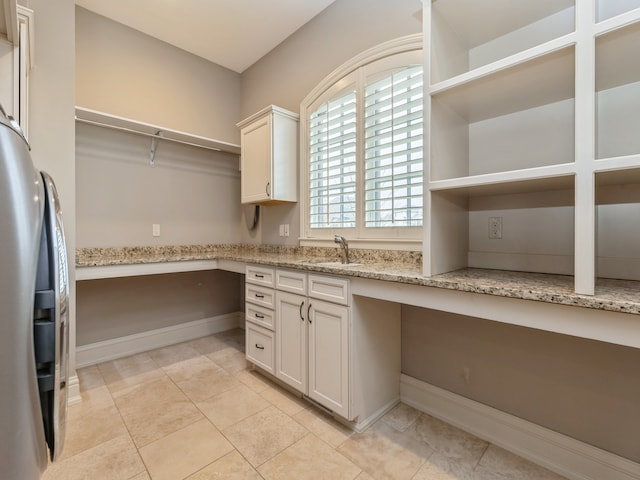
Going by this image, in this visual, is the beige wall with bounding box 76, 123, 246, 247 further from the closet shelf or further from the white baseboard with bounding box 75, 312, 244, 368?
the white baseboard with bounding box 75, 312, 244, 368

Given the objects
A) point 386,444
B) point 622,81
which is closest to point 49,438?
point 386,444

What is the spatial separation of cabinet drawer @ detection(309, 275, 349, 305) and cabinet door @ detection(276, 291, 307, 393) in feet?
0.40

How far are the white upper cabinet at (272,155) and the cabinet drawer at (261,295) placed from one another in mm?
851

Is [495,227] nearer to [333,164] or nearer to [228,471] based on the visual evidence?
[333,164]

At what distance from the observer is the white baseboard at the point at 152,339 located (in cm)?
264

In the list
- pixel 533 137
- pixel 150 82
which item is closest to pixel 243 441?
pixel 533 137

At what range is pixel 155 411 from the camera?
194 cm

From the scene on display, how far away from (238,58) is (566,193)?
3.29 metres

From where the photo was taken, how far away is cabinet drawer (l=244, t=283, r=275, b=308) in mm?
2193

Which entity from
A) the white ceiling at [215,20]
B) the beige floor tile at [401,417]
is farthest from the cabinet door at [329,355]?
the white ceiling at [215,20]

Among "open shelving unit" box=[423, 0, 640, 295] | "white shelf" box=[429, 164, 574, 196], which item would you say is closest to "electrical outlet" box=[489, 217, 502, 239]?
"open shelving unit" box=[423, 0, 640, 295]

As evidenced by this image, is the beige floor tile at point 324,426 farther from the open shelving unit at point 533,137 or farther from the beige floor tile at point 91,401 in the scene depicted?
the beige floor tile at point 91,401

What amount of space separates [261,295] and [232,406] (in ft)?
2.44

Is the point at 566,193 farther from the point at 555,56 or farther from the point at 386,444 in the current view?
the point at 386,444
